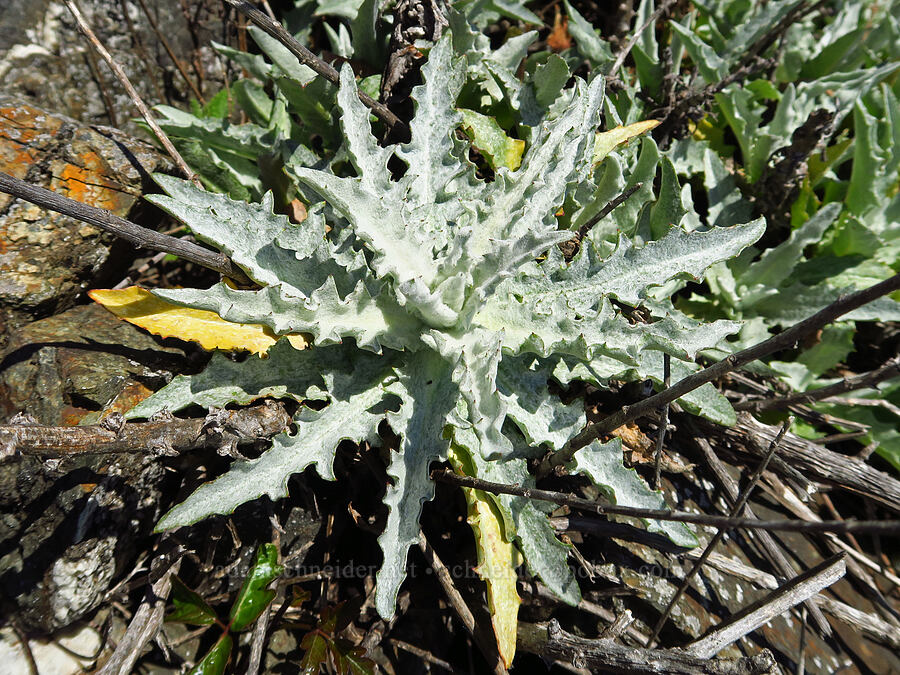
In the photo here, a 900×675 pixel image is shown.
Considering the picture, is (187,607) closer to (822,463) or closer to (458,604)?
(458,604)

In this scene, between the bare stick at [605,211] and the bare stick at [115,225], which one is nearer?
the bare stick at [115,225]

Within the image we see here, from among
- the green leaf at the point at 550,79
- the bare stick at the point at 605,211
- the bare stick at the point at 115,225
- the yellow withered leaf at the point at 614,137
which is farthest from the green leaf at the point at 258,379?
the green leaf at the point at 550,79

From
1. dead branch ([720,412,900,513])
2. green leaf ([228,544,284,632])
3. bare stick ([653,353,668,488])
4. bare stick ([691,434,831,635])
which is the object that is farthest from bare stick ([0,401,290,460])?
dead branch ([720,412,900,513])

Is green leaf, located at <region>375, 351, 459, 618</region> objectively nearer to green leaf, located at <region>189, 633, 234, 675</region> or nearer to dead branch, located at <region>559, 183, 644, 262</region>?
green leaf, located at <region>189, 633, 234, 675</region>

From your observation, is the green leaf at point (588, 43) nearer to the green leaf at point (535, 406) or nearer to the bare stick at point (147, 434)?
the green leaf at point (535, 406)

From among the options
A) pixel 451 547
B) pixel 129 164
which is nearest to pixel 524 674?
pixel 451 547

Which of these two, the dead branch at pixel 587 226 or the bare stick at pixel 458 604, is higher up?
the dead branch at pixel 587 226

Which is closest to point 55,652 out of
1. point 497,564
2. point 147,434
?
point 147,434
